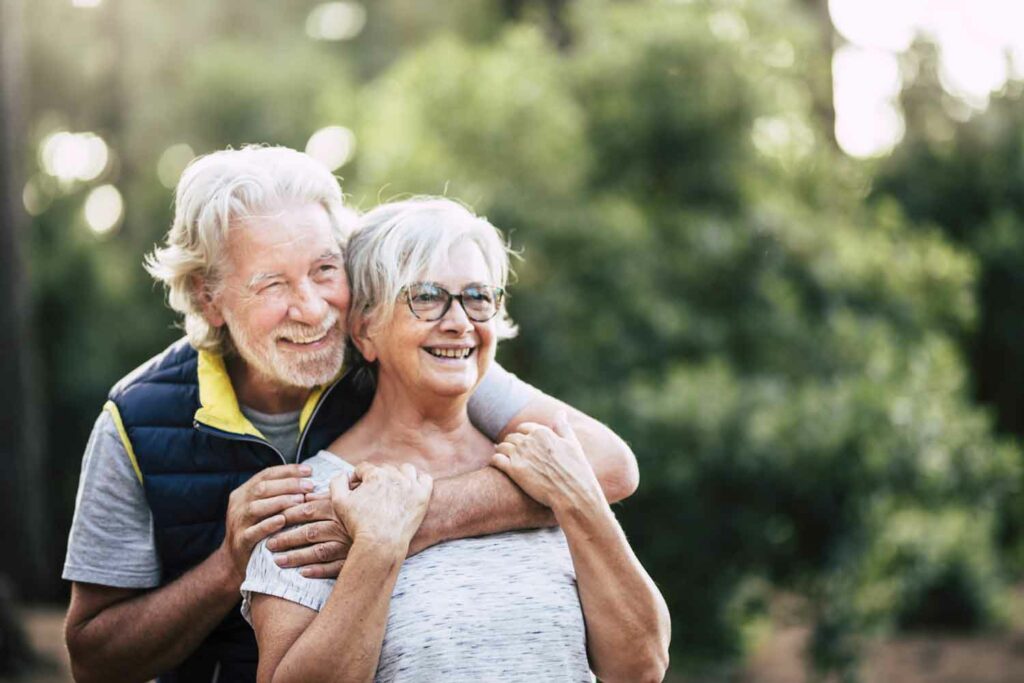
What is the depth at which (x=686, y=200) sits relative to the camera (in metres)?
7.95

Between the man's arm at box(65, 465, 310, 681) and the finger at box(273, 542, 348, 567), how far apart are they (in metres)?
0.07

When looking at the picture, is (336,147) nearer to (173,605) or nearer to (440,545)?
(173,605)

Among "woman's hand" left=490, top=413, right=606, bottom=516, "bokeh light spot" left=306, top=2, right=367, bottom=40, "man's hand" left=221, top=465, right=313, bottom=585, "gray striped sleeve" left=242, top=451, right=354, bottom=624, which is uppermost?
"bokeh light spot" left=306, top=2, right=367, bottom=40

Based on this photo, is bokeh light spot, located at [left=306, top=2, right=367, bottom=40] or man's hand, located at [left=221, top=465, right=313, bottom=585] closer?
man's hand, located at [left=221, top=465, right=313, bottom=585]

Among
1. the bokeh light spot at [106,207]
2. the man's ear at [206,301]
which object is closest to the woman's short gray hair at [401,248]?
the man's ear at [206,301]

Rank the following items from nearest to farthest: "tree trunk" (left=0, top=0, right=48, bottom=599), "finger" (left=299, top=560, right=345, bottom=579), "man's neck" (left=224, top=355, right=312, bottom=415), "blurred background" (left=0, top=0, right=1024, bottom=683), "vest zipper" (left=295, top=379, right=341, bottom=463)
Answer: "finger" (left=299, top=560, right=345, bottom=579) < "vest zipper" (left=295, top=379, right=341, bottom=463) < "man's neck" (left=224, top=355, right=312, bottom=415) < "blurred background" (left=0, top=0, right=1024, bottom=683) < "tree trunk" (left=0, top=0, right=48, bottom=599)

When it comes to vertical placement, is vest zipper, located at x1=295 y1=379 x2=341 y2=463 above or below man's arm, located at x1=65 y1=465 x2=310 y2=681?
above

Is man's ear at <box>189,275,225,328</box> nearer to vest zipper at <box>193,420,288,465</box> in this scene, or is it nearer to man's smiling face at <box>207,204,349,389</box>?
man's smiling face at <box>207,204,349,389</box>

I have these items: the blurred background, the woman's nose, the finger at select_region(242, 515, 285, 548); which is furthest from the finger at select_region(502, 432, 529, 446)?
the blurred background

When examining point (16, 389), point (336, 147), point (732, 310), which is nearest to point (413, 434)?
point (732, 310)

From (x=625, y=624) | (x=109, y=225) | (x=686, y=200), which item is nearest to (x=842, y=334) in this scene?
(x=686, y=200)

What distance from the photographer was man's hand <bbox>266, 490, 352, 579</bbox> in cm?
206

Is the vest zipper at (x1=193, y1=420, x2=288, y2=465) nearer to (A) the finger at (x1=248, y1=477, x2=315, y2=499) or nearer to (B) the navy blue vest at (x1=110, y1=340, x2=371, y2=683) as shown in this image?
(B) the navy blue vest at (x1=110, y1=340, x2=371, y2=683)

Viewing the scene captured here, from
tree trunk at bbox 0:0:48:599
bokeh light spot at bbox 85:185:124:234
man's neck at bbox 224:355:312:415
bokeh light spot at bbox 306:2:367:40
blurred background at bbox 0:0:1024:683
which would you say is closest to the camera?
man's neck at bbox 224:355:312:415
